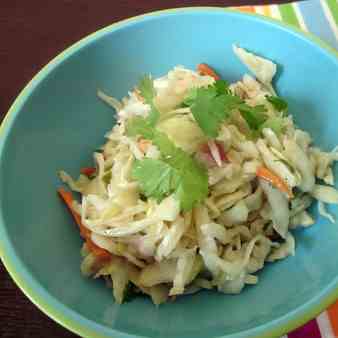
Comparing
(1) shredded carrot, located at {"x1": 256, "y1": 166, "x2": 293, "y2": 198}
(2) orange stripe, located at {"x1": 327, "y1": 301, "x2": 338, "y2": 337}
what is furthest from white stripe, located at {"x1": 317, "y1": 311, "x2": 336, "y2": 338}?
(1) shredded carrot, located at {"x1": 256, "y1": 166, "x2": 293, "y2": 198}

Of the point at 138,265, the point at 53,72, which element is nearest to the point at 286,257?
the point at 138,265

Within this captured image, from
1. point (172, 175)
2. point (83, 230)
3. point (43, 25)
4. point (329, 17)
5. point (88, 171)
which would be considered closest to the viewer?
point (172, 175)

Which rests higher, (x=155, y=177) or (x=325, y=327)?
(x=155, y=177)

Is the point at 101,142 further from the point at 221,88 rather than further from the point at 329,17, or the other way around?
the point at 329,17

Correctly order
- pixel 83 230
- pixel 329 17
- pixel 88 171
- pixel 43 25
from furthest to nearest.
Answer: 1. pixel 43 25
2. pixel 329 17
3. pixel 88 171
4. pixel 83 230

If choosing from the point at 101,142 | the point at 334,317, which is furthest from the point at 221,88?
the point at 334,317

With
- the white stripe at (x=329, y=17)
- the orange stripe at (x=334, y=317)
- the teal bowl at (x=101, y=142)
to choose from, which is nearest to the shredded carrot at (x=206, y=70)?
the teal bowl at (x=101, y=142)

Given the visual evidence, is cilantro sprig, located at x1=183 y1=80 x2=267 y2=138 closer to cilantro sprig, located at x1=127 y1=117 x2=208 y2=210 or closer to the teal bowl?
cilantro sprig, located at x1=127 y1=117 x2=208 y2=210

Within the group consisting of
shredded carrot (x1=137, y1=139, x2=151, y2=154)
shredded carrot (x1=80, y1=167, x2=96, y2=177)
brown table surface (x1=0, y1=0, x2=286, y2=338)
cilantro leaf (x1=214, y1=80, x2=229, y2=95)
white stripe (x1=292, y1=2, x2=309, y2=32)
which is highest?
brown table surface (x1=0, y1=0, x2=286, y2=338)
